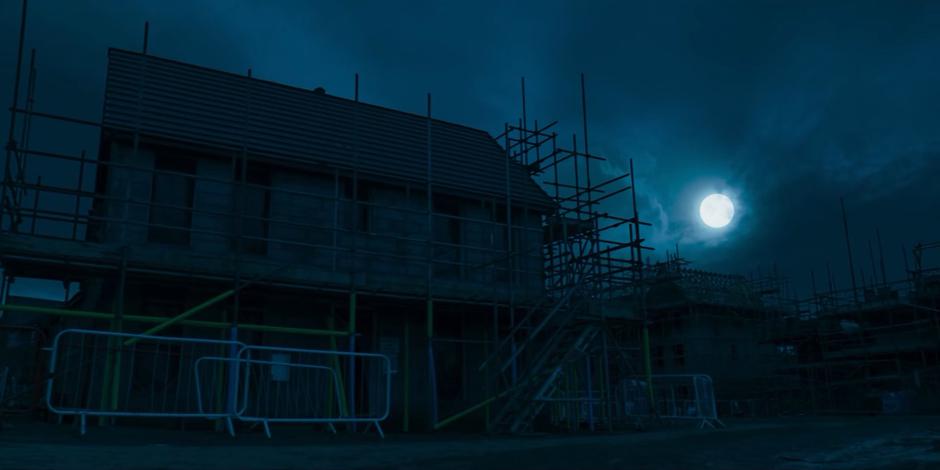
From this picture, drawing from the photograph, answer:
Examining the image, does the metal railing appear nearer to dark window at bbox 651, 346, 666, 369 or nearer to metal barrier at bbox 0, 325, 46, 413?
metal barrier at bbox 0, 325, 46, 413

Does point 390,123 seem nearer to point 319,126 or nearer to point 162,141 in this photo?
point 319,126

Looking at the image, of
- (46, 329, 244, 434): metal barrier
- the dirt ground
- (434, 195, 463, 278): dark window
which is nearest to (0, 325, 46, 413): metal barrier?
(46, 329, 244, 434): metal barrier

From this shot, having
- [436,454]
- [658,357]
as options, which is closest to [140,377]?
[436,454]

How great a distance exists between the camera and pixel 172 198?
16.1 meters

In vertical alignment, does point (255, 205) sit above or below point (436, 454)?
above

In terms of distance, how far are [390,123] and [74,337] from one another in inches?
391

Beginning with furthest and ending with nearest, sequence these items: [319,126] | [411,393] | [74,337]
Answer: [319,126]
[411,393]
[74,337]

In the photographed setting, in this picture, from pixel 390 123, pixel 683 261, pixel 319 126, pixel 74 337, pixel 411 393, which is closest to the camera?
pixel 74 337

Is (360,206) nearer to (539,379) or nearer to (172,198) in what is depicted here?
(172,198)

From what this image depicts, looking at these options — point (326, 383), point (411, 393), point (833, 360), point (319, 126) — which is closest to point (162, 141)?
point (319, 126)

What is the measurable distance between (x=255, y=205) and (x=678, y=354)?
111ft

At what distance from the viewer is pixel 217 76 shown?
18.5 m

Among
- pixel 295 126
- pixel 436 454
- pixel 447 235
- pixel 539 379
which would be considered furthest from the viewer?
pixel 447 235

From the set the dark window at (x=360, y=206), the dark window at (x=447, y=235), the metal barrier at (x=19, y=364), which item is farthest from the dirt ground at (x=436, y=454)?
the metal barrier at (x=19, y=364)
